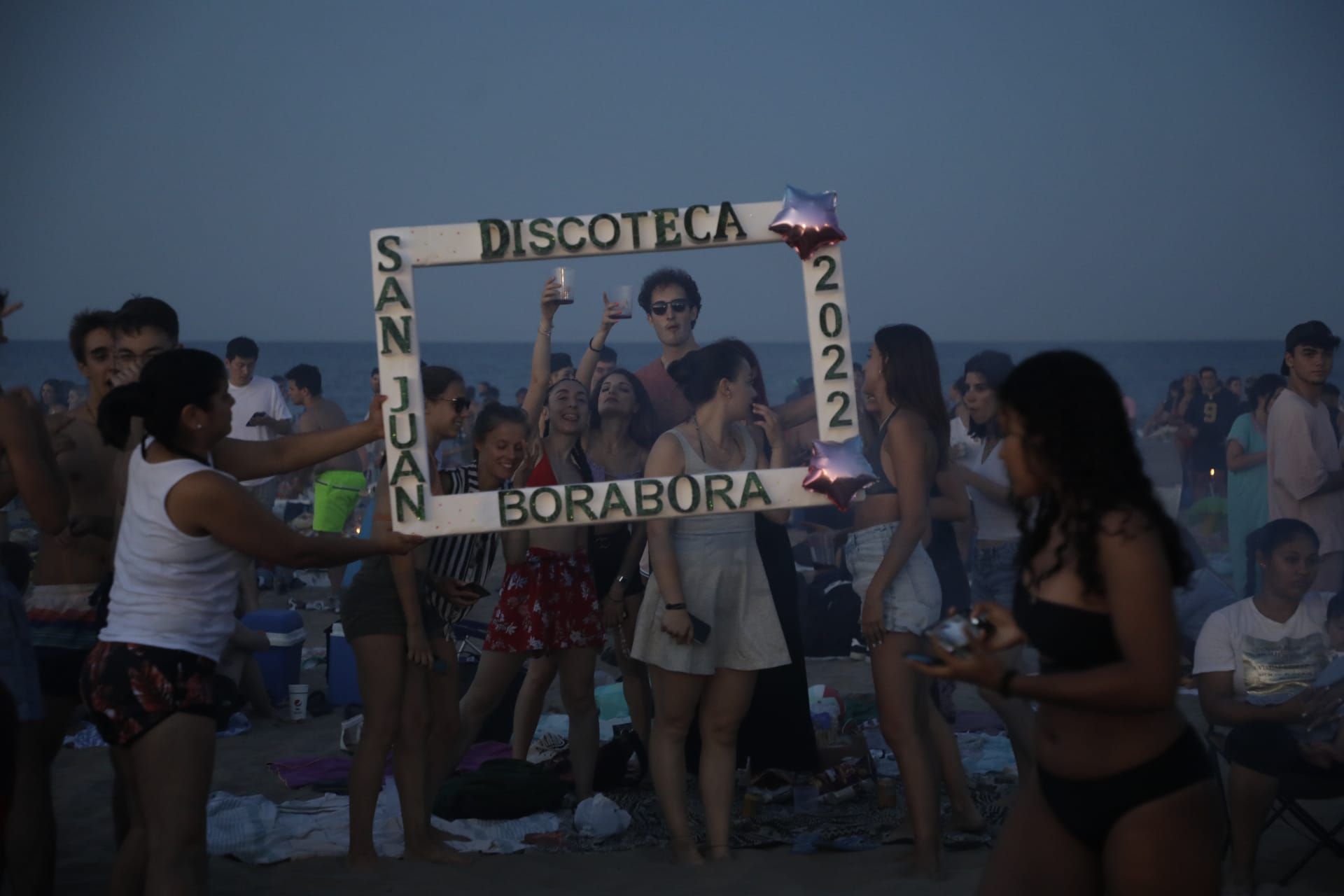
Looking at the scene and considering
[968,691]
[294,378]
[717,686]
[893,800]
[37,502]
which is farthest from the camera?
[294,378]

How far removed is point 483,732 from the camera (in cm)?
681

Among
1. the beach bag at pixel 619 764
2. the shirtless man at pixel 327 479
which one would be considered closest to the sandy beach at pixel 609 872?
the beach bag at pixel 619 764

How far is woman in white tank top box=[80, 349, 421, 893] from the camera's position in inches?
123

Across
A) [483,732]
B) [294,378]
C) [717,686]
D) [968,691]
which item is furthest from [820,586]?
[294,378]

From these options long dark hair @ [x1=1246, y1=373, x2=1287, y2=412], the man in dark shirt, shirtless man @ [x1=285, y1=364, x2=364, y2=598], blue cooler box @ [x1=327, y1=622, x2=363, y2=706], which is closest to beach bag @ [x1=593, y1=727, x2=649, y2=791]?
blue cooler box @ [x1=327, y1=622, x2=363, y2=706]

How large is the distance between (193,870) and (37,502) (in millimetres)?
1206

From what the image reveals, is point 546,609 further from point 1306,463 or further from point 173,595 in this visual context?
point 1306,463

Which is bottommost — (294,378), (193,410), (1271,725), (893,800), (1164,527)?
(893,800)

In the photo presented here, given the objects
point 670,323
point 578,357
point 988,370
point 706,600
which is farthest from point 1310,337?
point 578,357

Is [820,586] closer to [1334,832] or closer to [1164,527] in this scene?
[1334,832]

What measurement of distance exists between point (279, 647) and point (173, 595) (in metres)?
4.65

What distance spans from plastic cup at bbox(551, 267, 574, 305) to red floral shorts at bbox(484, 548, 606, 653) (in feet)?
3.79

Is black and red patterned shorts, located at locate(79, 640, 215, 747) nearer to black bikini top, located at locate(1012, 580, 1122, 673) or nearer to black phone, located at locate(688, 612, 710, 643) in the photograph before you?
black phone, located at locate(688, 612, 710, 643)

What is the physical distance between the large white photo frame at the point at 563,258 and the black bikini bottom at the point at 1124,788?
57.2 inches
